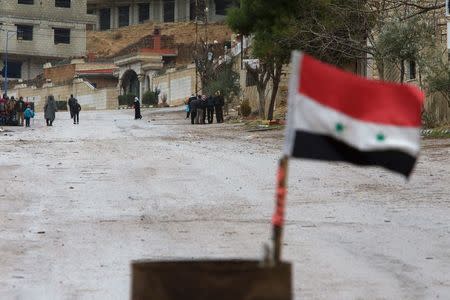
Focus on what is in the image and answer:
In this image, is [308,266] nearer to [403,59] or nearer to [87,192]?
[87,192]

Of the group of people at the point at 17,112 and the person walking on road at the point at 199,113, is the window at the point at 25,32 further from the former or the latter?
the group of people at the point at 17,112

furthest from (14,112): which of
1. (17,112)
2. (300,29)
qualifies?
(300,29)

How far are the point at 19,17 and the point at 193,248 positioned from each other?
86549mm

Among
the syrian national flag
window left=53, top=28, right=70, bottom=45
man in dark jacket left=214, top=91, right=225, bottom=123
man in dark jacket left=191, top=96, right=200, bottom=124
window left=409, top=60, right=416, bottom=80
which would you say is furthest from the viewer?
window left=53, top=28, right=70, bottom=45

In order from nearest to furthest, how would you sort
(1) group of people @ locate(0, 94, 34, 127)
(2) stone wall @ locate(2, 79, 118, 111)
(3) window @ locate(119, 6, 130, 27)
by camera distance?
(1) group of people @ locate(0, 94, 34, 127) < (2) stone wall @ locate(2, 79, 118, 111) < (3) window @ locate(119, 6, 130, 27)

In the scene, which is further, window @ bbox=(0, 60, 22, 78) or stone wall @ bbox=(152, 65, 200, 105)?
window @ bbox=(0, 60, 22, 78)

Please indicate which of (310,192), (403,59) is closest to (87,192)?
(310,192)

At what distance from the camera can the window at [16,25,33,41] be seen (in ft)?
317

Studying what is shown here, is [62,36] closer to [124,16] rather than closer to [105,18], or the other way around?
[124,16]

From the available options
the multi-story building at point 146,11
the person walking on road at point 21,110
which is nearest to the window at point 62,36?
the multi-story building at point 146,11

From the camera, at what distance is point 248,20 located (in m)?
48.7

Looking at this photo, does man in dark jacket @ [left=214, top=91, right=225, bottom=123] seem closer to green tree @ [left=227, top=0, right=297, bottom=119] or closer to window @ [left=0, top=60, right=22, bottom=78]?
green tree @ [left=227, top=0, right=297, bottom=119]

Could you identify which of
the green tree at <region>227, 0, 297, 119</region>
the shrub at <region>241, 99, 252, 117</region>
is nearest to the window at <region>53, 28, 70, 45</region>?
the shrub at <region>241, 99, 252, 117</region>

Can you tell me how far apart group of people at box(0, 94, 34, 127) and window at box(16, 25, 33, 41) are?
48.1 metres
